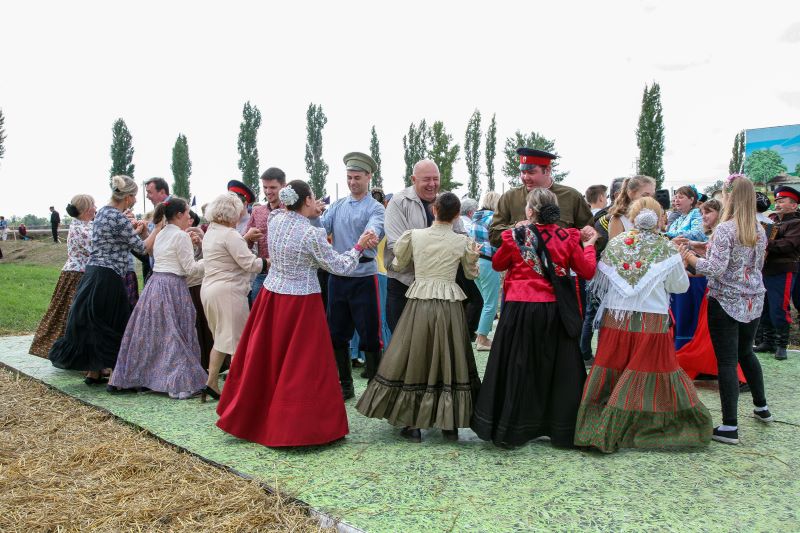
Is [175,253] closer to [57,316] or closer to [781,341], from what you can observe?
[57,316]

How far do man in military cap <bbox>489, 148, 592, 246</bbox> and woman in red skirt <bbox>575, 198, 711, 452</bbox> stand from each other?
1.71ft

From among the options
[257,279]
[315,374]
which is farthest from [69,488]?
[257,279]

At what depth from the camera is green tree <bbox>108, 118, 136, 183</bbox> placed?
44562 millimetres

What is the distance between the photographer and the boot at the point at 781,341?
6.84 metres

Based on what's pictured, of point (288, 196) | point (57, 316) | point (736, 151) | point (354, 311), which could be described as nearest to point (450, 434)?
point (354, 311)

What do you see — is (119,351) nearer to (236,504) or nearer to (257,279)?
(257,279)

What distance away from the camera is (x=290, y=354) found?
4.16 metres

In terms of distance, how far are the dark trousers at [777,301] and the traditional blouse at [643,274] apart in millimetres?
3732

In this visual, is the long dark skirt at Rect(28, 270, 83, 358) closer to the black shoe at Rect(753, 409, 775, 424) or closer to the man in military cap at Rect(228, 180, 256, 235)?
the man in military cap at Rect(228, 180, 256, 235)

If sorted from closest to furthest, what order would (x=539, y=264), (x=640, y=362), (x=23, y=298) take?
(x=640, y=362), (x=539, y=264), (x=23, y=298)

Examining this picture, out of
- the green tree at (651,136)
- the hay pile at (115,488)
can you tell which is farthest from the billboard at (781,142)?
the hay pile at (115,488)

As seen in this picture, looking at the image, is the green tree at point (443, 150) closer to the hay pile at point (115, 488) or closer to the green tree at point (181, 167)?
the green tree at point (181, 167)

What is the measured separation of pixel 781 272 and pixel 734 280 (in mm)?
3714

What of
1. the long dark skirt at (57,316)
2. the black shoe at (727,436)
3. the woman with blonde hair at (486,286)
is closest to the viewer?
the black shoe at (727,436)
